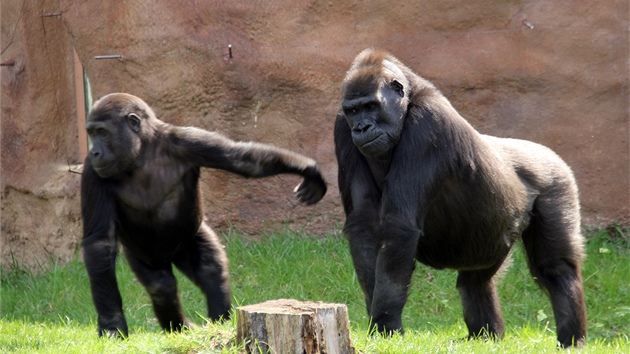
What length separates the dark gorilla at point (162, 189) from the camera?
5.38 metres

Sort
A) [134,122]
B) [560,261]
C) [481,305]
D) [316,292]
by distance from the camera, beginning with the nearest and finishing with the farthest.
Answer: [560,261]
[481,305]
[134,122]
[316,292]

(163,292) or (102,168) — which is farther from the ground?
(102,168)

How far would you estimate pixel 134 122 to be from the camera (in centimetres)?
556

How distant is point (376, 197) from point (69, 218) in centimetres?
454

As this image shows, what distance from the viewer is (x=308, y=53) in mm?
7648

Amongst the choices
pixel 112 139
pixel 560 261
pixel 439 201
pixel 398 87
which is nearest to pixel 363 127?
pixel 398 87

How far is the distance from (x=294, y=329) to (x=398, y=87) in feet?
5.22

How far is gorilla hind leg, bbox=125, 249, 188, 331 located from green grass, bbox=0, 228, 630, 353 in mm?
163

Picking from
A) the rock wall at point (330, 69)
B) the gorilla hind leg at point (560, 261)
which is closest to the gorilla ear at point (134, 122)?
the rock wall at point (330, 69)

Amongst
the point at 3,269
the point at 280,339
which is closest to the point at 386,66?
the point at 280,339

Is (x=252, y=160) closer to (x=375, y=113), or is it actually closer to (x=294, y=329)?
(x=375, y=113)

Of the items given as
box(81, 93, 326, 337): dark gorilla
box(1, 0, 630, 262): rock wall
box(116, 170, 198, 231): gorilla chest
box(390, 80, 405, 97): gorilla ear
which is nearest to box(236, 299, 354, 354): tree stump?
box(390, 80, 405, 97): gorilla ear

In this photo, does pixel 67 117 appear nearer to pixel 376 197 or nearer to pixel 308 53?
pixel 308 53

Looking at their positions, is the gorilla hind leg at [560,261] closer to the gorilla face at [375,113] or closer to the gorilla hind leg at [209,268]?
the gorilla face at [375,113]
